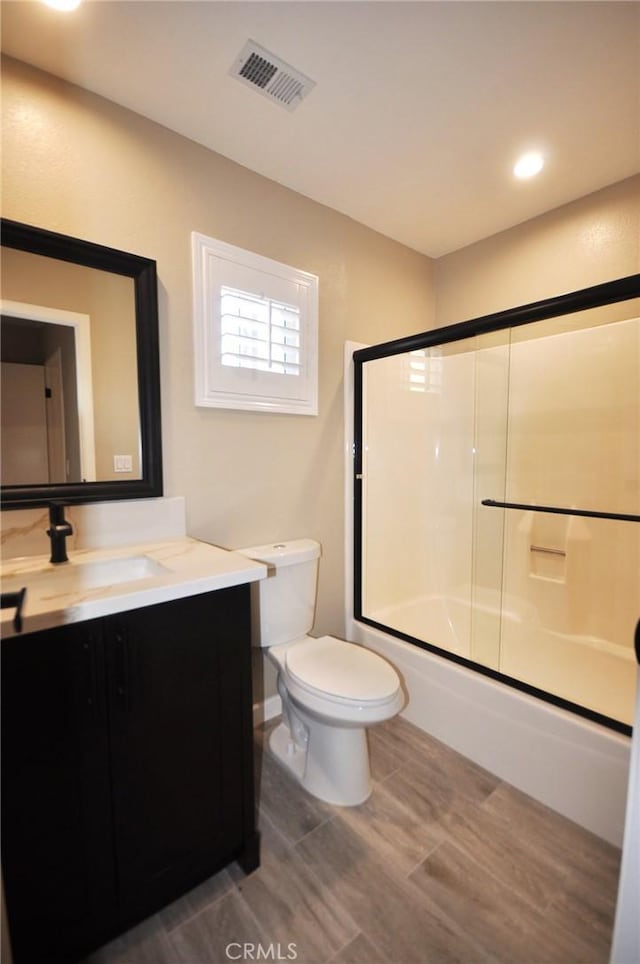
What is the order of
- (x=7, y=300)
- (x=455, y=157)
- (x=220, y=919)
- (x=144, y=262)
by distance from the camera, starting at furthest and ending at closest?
(x=455, y=157) < (x=144, y=262) < (x=7, y=300) < (x=220, y=919)

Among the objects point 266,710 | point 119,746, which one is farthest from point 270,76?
point 266,710

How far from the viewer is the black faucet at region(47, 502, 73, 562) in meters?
1.22

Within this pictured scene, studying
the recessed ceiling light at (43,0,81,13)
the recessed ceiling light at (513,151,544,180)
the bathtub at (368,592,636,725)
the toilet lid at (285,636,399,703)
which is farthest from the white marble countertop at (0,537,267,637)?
the recessed ceiling light at (513,151,544,180)

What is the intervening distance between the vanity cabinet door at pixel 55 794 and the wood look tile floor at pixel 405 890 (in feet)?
0.68

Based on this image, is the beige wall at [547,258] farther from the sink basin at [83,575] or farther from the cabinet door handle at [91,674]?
the cabinet door handle at [91,674]

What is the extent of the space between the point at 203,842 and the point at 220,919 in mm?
193

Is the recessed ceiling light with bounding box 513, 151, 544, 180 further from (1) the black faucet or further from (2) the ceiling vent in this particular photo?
(1) the black faucet

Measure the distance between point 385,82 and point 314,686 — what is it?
208 cm

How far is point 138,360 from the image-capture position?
59.1 inches

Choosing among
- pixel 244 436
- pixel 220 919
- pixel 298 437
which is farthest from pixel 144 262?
pixel 220 919

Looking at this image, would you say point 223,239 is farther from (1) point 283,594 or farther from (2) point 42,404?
(1) point 283,594

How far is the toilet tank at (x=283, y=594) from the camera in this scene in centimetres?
171

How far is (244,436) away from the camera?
1809 millimetres

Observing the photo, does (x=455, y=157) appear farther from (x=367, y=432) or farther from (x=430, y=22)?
(x=367, y=432)
